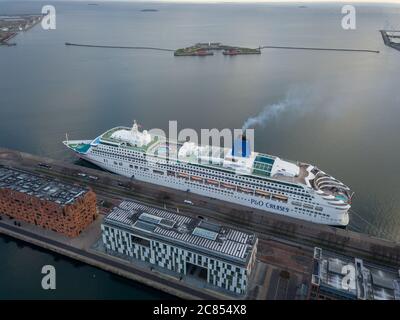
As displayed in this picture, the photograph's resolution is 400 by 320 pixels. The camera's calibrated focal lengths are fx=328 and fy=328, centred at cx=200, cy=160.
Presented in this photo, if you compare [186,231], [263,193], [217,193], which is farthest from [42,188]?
[263,193]

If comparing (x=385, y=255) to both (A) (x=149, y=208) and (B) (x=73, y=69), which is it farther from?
(B) (x=73, y=69)

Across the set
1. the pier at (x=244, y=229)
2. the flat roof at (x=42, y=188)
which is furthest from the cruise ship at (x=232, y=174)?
the flat roof at (x=42, y=188)

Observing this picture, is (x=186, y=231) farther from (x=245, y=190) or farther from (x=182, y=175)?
(x=182, y=175)

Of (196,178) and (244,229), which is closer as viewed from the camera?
(244,229)

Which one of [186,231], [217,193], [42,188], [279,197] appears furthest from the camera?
[217,193]

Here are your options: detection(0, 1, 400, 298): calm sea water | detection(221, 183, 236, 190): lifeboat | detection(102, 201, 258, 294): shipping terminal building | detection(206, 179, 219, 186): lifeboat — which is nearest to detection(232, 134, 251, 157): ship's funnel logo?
detection(221, 183, 236, 190): lifeboat

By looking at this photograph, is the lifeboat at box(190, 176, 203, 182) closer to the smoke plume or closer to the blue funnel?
the blue funnel
